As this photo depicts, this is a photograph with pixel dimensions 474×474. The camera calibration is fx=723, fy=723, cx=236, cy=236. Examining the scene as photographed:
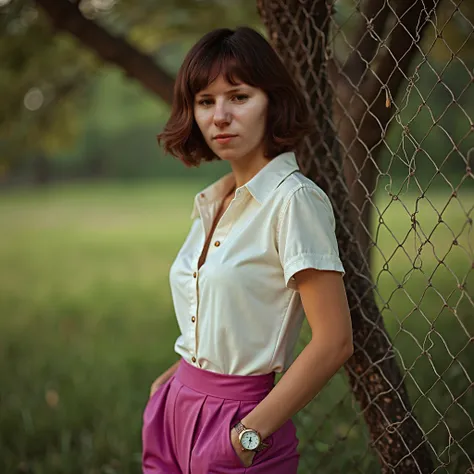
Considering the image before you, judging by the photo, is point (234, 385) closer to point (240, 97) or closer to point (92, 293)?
point (240, 97)

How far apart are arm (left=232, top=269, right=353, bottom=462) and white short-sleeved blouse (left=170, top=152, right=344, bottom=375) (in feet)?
0.16

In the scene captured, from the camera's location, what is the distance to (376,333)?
6.99 ft

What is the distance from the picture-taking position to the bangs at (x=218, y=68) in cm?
175

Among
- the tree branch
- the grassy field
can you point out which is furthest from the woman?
the tree branch

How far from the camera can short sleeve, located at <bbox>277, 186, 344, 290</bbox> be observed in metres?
1.59

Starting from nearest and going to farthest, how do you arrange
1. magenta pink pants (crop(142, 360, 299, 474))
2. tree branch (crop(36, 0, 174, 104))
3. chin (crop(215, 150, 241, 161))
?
1. magenta pink pants (crop(142, 360, 299, 474))
2. chin (crop(215, 150, 241, 161))
3. tree branch (crop(36, 0, 174, 104))

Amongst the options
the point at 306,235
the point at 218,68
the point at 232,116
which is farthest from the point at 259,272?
the point at 218,68

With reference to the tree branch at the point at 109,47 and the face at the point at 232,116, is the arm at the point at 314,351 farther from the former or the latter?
the tree branch at the point at 109,47

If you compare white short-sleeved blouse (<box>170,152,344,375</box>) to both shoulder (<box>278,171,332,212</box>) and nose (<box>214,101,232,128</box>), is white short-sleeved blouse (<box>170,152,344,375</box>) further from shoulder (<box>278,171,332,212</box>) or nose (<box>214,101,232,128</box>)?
nose (<box>214,101,232,128</box>)

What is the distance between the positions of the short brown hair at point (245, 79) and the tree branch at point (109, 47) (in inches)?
83.5

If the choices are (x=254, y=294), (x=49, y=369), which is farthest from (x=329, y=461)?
(x=49, y=369)

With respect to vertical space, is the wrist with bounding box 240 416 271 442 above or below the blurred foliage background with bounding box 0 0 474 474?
above

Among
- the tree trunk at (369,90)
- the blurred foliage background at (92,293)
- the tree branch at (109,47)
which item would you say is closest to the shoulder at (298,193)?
the blurred foliage background at (92,293)

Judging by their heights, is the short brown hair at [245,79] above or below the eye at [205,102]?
above
